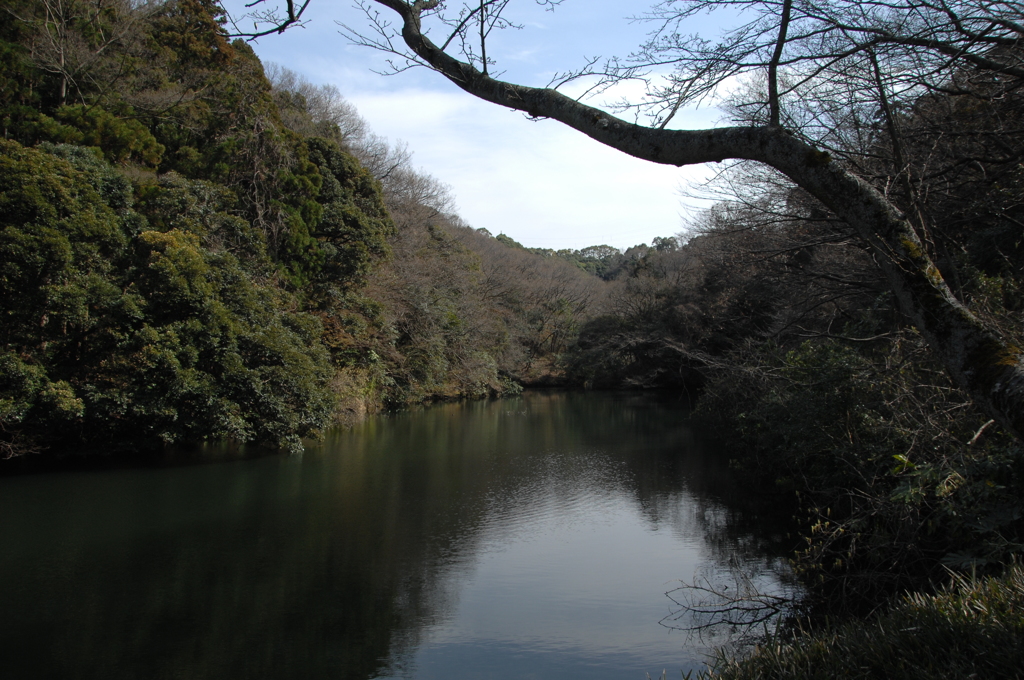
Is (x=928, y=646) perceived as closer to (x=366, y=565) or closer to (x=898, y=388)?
(x=898, y=388)

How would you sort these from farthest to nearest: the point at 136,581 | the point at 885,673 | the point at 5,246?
the point at 5,246 < the point at 136,581 < the point at 885,673

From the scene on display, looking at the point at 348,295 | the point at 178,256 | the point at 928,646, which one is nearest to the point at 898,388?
the point at 928,646

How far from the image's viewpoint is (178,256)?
12289 mm

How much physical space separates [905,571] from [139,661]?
614cm

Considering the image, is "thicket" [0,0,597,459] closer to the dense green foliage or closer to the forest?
the forest

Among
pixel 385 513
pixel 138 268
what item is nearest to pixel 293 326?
pixel 138 268

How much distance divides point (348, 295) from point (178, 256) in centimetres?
623

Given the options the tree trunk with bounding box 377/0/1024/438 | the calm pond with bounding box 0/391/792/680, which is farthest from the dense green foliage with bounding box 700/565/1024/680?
the calm pond with bounding box 0/391/792/680

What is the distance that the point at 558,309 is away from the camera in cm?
3700

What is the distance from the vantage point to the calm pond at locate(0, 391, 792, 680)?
18.6 ft

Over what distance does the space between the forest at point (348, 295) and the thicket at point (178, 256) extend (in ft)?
0.17

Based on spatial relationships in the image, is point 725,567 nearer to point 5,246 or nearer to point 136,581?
point 136,581

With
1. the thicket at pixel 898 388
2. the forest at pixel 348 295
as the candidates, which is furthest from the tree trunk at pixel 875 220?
the thicket at pixel 898 388

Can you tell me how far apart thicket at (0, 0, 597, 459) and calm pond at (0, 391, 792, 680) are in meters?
1.45
